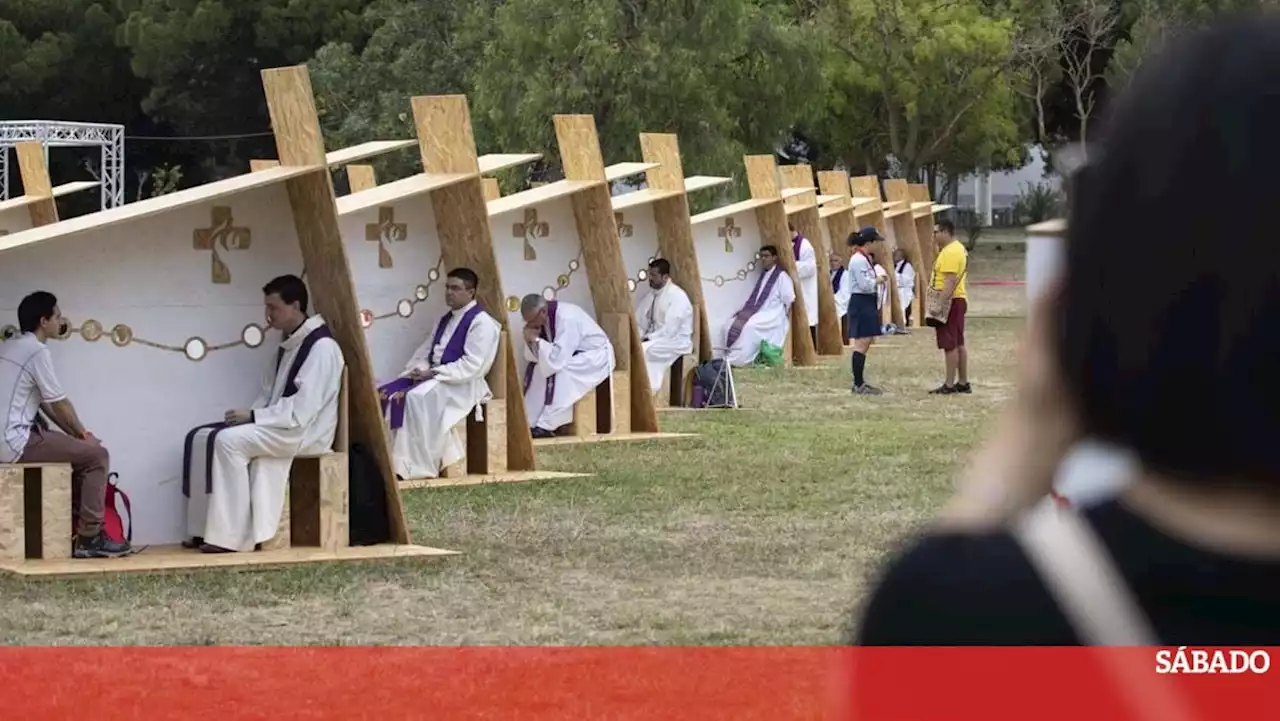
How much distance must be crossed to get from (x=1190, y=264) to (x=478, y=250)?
13.5 meters

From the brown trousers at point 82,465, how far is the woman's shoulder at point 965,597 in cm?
997

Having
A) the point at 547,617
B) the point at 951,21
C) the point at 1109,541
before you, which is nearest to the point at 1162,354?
the point at 1109,541

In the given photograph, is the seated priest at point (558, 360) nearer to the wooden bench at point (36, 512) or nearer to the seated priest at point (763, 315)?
the wooden bench at point (36, 512)

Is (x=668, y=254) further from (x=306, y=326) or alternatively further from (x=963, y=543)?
(x=963, y=543)

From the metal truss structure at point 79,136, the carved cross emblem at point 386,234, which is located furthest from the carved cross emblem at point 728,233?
the metal truss structure at point 79,136

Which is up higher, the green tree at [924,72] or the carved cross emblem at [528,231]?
the green tree at [924,72]

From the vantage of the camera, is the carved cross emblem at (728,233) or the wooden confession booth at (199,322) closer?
the wooden confession booth at (199,322)

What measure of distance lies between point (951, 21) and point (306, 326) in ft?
138

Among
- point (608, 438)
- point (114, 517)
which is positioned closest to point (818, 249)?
point (608, 438)

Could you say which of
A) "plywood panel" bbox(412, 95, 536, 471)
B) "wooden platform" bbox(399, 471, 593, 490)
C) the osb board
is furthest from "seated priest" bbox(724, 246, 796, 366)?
"wooden platform" bbox(399, 471, 593, 490)

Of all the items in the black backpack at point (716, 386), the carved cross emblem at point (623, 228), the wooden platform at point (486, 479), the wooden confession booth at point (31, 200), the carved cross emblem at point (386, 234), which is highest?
the wooden confession booth at point (31, 200)

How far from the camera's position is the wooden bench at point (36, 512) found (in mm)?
10797

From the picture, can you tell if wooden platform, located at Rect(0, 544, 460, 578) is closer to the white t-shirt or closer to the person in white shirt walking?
the white t-shirt

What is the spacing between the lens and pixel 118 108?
56.1 m
